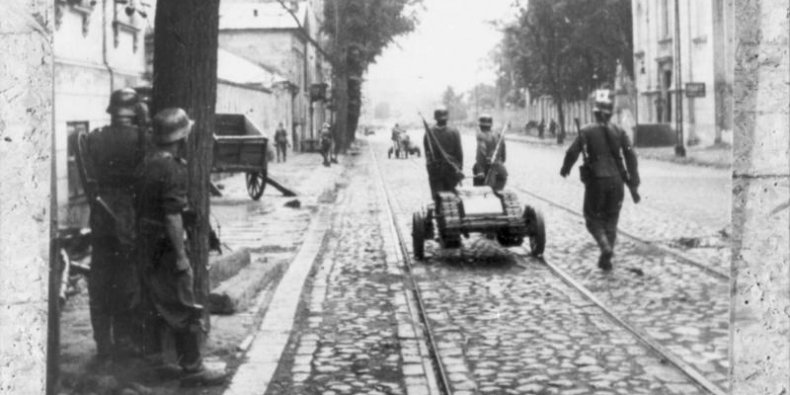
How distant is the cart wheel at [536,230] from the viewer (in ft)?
35.8

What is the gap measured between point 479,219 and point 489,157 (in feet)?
5.61

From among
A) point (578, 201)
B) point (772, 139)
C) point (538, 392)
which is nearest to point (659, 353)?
point (538, 392)

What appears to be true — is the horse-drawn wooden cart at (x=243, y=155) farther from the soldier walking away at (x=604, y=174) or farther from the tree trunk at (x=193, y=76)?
the tree trunk at (x=193, y=76)

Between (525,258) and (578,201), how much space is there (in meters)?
7.85

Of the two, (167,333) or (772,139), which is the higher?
(772,139)

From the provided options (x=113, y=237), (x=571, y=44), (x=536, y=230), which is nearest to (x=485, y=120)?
(x=536, y=230)

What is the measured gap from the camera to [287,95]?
161ft

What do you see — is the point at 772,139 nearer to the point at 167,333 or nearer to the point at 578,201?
the point at 167,333

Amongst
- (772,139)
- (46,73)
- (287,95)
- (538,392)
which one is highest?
(287,95)

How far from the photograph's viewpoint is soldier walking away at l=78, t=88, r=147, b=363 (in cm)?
638

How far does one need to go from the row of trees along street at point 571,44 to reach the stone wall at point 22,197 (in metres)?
50.7

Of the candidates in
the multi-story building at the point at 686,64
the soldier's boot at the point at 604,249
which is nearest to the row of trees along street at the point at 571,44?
the multi-story building at the point at 686,64

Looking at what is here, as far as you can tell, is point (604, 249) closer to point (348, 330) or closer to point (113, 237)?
point (348, 330)

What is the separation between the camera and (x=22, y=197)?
2.86 meters
